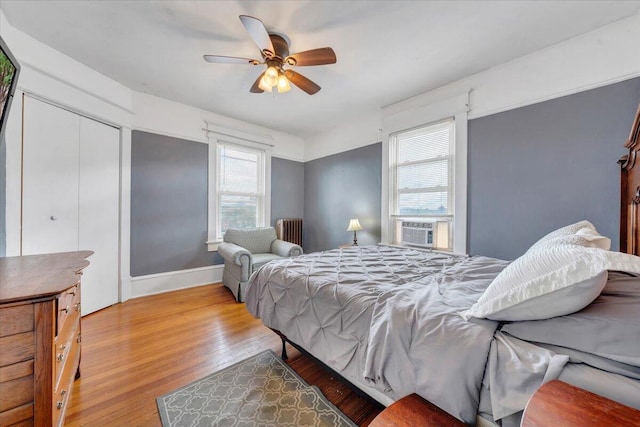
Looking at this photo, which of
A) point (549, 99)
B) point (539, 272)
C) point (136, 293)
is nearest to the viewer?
point (539, 272)

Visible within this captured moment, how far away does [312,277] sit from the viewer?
1.55m

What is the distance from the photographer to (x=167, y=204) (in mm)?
3363

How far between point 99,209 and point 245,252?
170 cm

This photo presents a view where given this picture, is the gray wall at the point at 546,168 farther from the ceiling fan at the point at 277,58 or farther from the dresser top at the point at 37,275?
the dresser top at the point at 37,275

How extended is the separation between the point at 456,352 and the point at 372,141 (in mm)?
3362

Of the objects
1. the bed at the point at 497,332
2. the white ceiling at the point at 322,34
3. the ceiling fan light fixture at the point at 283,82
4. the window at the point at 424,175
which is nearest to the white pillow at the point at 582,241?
the bed at the point at 497,332

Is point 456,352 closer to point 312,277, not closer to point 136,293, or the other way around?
point 312,277

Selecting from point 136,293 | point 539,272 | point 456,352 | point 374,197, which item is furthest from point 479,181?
point 136,293

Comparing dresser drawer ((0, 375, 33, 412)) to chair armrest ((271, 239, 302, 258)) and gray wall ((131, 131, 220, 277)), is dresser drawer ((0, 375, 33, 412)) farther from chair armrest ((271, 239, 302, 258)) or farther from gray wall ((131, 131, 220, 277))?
chair armrest ((271, 239, 302, 258))

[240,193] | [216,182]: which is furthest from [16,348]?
[240,193]

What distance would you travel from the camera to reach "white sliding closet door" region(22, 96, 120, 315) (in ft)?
7.14

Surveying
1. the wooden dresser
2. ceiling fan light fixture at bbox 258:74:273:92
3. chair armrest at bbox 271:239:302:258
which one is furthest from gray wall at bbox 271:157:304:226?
the wooden dresser

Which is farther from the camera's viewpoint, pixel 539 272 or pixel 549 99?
pixel 549 99

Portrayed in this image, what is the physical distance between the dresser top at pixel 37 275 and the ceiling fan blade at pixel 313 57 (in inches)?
81.0
